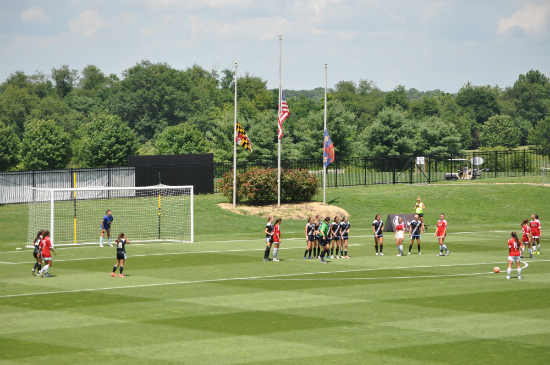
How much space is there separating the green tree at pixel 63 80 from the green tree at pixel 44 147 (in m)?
81.9

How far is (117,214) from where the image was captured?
47.9 meters

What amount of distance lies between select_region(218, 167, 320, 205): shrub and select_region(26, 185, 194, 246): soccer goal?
3703 millimetres

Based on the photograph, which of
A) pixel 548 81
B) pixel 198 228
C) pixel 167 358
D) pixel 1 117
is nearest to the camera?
pixel 167 358

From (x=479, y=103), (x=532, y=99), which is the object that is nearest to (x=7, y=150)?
(x=479, y=103)

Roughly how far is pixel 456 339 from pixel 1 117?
5040 inches

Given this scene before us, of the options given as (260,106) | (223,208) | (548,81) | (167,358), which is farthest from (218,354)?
(548,81)

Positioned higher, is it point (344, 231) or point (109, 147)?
point (109, 147)

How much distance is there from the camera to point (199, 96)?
151750mm

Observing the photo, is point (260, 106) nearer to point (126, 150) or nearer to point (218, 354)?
point (126, 150)

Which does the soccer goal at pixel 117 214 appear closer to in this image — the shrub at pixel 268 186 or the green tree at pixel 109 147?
the shrub at pixel 268 186

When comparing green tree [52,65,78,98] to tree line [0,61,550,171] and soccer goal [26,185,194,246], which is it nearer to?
tree line [0,61,550,171]

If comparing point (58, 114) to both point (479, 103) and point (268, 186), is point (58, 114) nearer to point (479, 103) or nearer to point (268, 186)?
point (268, 186)

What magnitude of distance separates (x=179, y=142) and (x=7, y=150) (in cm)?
2218

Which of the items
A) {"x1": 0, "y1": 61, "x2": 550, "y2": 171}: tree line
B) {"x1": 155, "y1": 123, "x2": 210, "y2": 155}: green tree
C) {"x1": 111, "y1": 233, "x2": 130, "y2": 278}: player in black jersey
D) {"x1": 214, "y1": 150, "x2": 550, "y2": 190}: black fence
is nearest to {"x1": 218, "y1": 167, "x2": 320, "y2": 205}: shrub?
{"x1": 214, "y1": 150, "x2": 550, "y2": 190}: black fence
